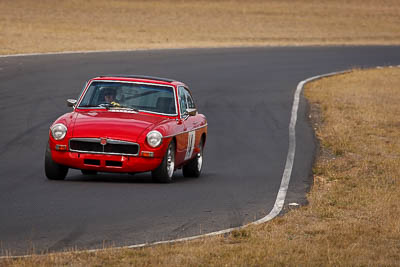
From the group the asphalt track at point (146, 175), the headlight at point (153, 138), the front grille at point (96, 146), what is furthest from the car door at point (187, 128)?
the front grille at point (96, 146)

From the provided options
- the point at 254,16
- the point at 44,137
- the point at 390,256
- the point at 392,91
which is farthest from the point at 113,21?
the point at 390,256

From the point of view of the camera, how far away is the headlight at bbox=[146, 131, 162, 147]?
41.6 ft

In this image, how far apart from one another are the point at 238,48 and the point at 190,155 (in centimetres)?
3767

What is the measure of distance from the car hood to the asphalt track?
2.27 ft

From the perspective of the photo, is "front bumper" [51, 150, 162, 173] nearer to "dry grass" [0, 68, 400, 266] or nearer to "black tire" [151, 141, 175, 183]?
"black tire" [151, 141, 175, 183]

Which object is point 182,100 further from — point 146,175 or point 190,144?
point 146,175

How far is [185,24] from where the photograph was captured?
6900cm

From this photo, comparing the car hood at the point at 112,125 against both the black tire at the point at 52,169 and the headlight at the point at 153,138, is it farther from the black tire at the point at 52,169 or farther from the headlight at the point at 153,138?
the black tire at the point at 52,169

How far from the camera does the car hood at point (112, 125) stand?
497 inches

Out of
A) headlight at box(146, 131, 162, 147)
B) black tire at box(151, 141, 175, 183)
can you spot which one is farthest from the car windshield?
headlight at box(146, 131, 162, 147)

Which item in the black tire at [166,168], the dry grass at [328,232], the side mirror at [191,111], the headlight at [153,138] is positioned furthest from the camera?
the side mirror at [191,111]

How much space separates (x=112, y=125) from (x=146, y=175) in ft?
6.57

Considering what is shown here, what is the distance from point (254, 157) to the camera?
689 inches

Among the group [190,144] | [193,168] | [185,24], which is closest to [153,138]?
[190,144]
